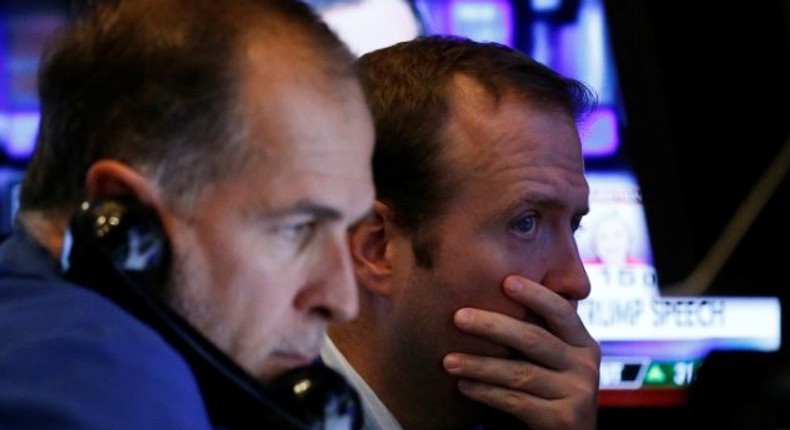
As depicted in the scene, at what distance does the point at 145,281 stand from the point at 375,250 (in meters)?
0.73

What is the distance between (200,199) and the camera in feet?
3.44

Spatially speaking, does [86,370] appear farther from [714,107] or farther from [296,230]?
[714,107]

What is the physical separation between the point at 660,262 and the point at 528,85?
39cm

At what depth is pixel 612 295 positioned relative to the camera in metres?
2.80

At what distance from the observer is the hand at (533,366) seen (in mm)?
1729

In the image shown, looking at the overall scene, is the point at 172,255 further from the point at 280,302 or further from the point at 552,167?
the point at 552,167

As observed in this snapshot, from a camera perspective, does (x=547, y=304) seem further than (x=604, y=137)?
No

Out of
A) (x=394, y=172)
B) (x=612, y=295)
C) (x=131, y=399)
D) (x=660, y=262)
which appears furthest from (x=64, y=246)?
(x=612, y=295)

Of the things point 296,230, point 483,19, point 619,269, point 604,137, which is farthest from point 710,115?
point 296,230

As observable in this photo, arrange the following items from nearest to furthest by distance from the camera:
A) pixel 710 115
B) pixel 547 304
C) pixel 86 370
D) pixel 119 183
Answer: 1. pixel 86 370
2. pixel 119 183
3. pixel 547 304
4. pixel 710 115

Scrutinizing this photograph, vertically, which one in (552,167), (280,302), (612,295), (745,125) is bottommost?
(612,295)

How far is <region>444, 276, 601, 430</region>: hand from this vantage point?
1.73 meters

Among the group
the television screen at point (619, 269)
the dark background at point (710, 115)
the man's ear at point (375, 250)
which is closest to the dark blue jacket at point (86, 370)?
the man's ear at point (375, 250)

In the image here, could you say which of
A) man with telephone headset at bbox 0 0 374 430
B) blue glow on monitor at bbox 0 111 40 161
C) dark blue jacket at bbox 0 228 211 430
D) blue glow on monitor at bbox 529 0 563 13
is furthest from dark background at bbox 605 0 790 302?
dark blue jacket at bbox 0 228 211 430
